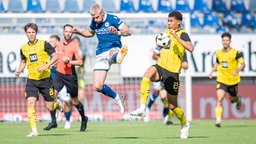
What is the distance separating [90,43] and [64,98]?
440cm

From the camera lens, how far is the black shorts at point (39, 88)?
42.5 ft

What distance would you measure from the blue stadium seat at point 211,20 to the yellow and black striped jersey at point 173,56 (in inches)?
474

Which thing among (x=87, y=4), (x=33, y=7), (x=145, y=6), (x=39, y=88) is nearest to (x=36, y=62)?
(x=39, y=88)

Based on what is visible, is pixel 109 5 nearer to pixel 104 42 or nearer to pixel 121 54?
pixel 104 42

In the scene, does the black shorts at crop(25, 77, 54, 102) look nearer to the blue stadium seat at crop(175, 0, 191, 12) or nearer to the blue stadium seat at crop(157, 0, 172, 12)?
the blue stadium seat at crop(157, 0, 172, 12)

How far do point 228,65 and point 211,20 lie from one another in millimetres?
6897

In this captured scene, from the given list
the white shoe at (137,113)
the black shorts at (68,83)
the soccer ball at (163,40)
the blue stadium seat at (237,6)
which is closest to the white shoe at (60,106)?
the black shorts at (68,83)

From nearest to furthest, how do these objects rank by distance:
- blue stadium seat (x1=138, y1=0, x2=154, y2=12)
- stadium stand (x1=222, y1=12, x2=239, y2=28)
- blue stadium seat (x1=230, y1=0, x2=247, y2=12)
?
blue stadium seat (x1=138, y1=0, x2=154, y2=12)
stadium stand (x1=222, y1=12, x2=239, y2=28)
blue stadium seat (x1=230, y1=0, x2=247, y2=12)

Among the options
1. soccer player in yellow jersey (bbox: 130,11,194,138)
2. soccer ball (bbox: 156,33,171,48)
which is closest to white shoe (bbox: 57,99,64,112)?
soccer player in yellow jersey (bbox: 130,11,194,138)

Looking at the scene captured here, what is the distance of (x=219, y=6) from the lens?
24.9 m

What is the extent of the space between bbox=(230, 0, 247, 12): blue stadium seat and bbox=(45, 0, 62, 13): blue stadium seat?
560cm

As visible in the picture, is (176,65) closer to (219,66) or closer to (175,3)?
(219,66)

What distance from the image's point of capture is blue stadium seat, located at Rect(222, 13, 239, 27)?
24.5m

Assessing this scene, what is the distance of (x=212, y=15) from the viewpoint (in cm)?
2428
